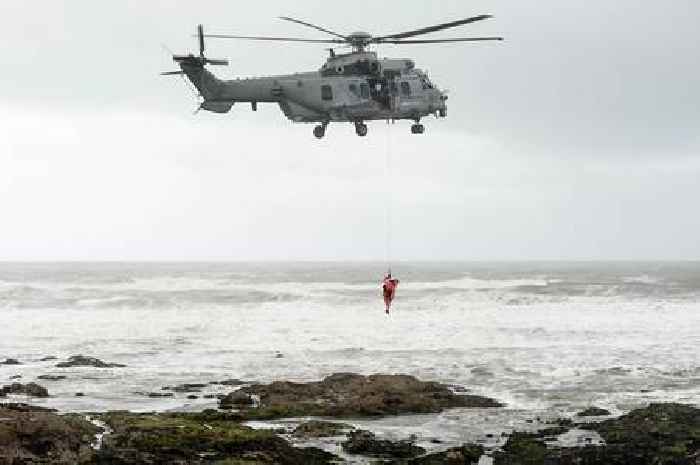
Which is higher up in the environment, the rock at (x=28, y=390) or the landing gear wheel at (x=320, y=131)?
the landing gear wheel at (x=320, y=131)

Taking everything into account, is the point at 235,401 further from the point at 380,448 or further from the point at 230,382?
the point at 380,448

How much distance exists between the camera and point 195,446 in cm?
1948

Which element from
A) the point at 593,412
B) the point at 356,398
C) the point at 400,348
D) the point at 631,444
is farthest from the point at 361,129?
the point at 400,348

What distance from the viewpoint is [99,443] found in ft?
64.7

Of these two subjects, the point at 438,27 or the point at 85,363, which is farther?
the point at 85,363

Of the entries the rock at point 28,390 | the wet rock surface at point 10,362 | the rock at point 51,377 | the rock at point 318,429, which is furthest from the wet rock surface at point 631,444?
the wet rock surface at point 10,362

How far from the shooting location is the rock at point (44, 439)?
715 inches

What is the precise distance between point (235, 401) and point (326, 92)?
32.3ft

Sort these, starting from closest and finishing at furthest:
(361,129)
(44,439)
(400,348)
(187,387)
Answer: (44,439), (361,129), (187,387), (400,348)

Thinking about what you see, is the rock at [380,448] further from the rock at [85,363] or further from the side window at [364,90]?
the rock at [85,363]

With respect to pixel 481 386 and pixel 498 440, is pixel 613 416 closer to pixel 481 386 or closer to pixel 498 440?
pixel 498 440

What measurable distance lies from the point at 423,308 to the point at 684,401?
3881 centimetres

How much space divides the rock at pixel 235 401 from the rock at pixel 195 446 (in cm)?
368

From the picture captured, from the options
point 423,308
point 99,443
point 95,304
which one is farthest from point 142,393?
point 95,304
